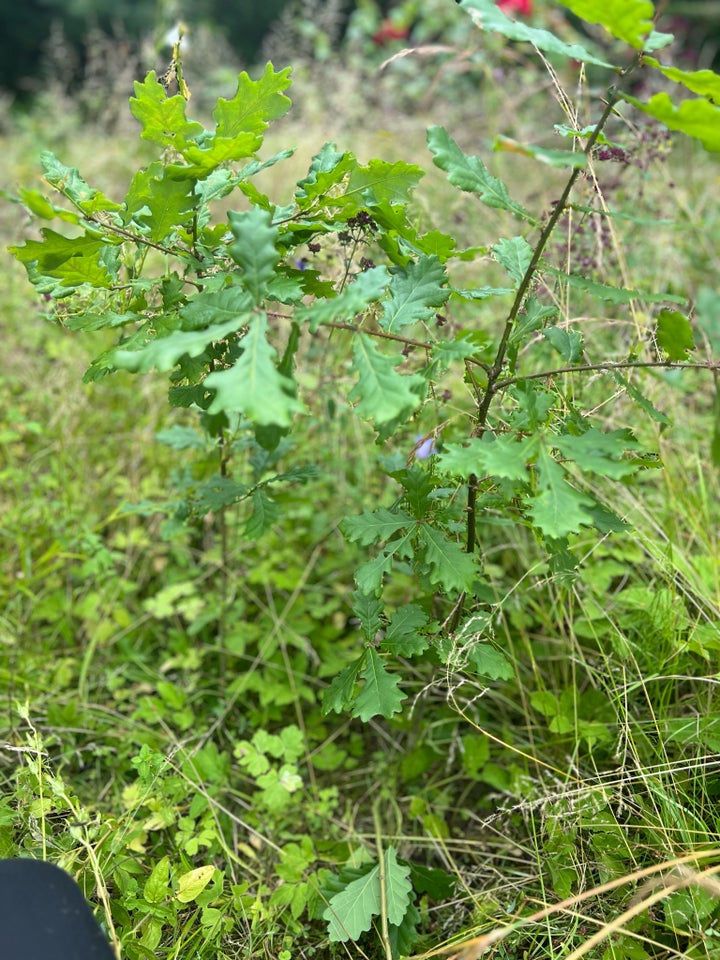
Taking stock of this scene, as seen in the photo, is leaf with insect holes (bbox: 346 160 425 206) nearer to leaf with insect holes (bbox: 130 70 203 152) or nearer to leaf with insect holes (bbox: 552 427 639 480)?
leaf with insect holes (bbox: 130 70 203 152)

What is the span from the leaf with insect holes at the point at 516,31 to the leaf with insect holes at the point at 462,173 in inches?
5.7

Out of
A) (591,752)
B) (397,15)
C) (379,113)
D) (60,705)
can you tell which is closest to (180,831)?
(60,705)

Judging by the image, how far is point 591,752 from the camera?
4.72 feet

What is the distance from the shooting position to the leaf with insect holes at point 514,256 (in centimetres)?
117

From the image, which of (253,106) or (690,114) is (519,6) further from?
(690,114)

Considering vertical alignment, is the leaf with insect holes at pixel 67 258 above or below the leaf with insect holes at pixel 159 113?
below

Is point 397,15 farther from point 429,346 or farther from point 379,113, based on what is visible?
point 429,346

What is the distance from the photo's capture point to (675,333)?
1071mm

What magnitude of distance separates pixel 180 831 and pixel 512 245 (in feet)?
4.03

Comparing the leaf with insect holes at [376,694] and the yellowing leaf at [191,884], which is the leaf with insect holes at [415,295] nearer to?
the leaf with insect holes at [376,694]

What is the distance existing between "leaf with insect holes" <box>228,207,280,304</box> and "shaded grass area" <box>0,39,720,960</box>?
0.53 meters

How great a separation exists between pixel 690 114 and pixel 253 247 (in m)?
0.54

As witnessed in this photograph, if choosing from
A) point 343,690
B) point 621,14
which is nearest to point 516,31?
point 621,14

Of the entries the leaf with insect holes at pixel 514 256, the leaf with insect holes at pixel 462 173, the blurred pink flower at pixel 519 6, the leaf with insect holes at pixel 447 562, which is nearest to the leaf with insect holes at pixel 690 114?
the leaf with insect holes at pixel 462 173
